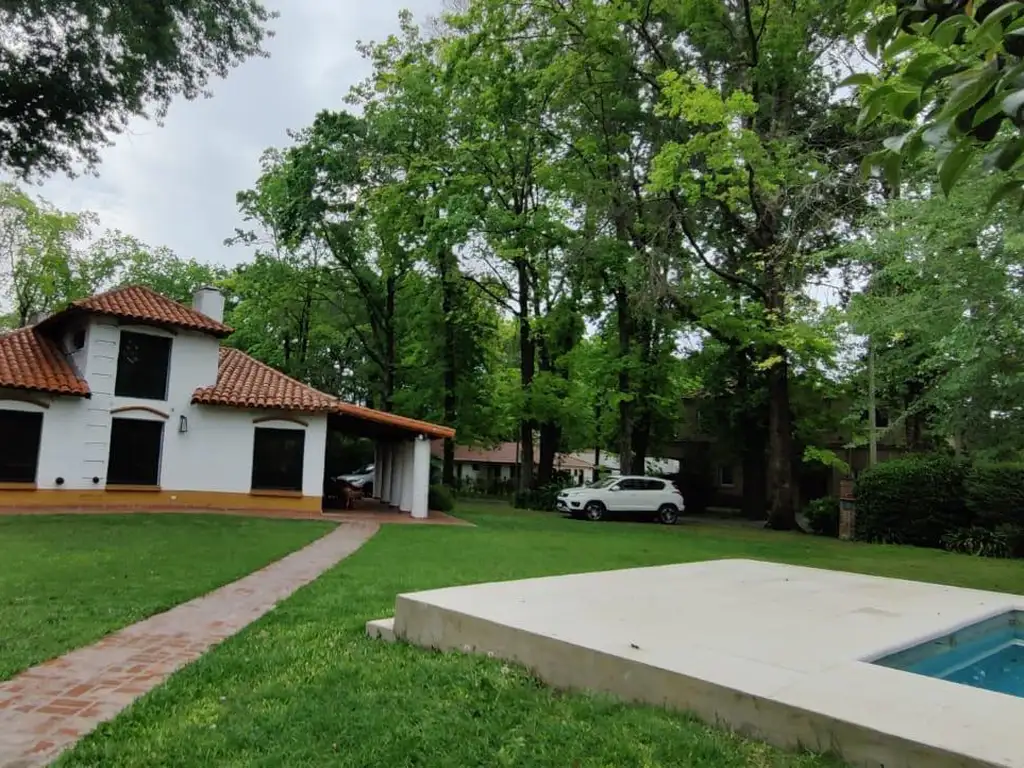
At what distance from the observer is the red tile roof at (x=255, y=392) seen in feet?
60.8

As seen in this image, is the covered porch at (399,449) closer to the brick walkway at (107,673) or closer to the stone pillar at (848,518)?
the brick walkway at (107,673)

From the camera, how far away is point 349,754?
340 centimetres

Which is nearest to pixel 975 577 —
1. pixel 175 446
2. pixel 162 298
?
pixel 175 446

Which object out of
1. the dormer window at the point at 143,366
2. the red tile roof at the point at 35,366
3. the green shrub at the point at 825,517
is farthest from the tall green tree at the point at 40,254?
the green shrub at the point at 825,517

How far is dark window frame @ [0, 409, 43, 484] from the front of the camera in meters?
16.4

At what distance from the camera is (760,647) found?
458 centimetres

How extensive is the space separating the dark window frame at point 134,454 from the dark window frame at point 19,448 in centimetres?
154

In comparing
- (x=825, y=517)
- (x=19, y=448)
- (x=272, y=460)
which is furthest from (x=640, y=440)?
(x=19, y=448)

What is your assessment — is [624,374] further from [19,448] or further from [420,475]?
[19,448]

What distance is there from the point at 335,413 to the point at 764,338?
41.1 feet

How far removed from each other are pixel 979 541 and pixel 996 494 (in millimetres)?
1227

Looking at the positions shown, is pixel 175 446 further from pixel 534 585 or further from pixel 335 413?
pixel 534 585

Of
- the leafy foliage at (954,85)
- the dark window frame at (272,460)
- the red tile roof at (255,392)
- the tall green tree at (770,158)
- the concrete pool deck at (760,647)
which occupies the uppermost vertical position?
the tall green tree at (770,158)

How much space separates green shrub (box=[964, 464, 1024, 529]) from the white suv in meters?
8.85
